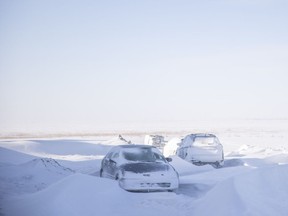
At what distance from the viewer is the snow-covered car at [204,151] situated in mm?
20281

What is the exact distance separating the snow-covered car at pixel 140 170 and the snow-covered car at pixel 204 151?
5.70m

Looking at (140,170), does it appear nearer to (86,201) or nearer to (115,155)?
(115,155)

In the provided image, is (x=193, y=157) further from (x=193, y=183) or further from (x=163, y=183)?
(x=163, y=183)

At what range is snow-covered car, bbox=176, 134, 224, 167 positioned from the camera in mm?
20281

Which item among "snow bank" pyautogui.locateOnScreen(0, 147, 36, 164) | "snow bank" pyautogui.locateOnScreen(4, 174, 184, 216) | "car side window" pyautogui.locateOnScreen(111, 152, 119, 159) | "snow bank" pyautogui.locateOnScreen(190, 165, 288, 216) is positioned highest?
"car side window" pyautogui.locateOnScreen(111, 152, 119, 159)

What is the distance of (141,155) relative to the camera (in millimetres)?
14570

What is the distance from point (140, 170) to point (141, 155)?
1.76 meters

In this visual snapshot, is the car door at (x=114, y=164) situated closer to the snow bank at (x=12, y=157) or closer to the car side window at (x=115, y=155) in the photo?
the car side window at (x=115, y=155)

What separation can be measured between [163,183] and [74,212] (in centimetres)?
405

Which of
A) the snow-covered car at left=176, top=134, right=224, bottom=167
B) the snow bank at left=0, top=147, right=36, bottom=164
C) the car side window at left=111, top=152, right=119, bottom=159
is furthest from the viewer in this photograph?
the snow bank at left=0, top=147, right=36, bottom=164

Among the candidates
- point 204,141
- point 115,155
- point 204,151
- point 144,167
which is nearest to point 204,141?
point 204,141

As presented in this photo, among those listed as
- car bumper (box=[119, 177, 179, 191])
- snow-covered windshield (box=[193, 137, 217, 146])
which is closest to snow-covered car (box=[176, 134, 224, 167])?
snow-covered windshield (box=[193, 137, 217, 146])

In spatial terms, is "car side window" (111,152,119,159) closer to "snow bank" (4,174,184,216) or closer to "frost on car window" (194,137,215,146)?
"snow bank" (4,174,184,216)

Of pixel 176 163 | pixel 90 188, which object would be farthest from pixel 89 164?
pixel 90 188
